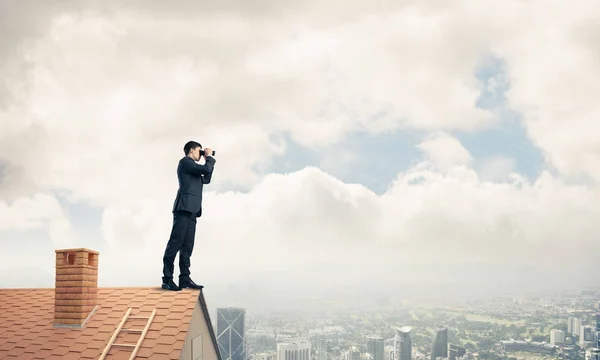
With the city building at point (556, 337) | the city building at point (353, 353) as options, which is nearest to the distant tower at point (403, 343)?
the city building at point (353, 353)

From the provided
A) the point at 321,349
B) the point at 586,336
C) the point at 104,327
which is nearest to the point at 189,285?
the point at 104,327

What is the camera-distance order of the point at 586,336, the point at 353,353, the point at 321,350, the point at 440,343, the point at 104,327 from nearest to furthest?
the point at 104,327 → the point at 321,350 → the point at 586,336 → the point at 353,353 → the point at 440,343

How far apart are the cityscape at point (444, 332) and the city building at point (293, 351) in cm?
14

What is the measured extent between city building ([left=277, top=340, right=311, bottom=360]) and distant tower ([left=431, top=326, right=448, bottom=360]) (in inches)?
747

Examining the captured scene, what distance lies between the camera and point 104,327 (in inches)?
380

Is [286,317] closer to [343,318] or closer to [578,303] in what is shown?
[343,318]

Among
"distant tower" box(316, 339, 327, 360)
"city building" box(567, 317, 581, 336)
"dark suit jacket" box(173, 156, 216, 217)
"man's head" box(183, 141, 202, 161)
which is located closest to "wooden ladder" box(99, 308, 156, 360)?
"dark suit jacket" box(173, 156, 216, 217)

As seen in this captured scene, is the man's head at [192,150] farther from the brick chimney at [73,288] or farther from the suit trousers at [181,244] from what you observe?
the brick chimney at [73,288]

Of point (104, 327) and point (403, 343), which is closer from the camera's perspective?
point (104, 327)

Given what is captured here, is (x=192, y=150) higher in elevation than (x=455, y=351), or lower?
higher

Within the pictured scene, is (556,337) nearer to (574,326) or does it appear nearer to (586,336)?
(574,326)

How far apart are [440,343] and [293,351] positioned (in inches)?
934

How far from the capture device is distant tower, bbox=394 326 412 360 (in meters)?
58.1

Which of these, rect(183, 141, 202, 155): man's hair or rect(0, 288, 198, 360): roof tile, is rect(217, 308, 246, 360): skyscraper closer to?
rect(0, 288, 198, 360): roof tile
